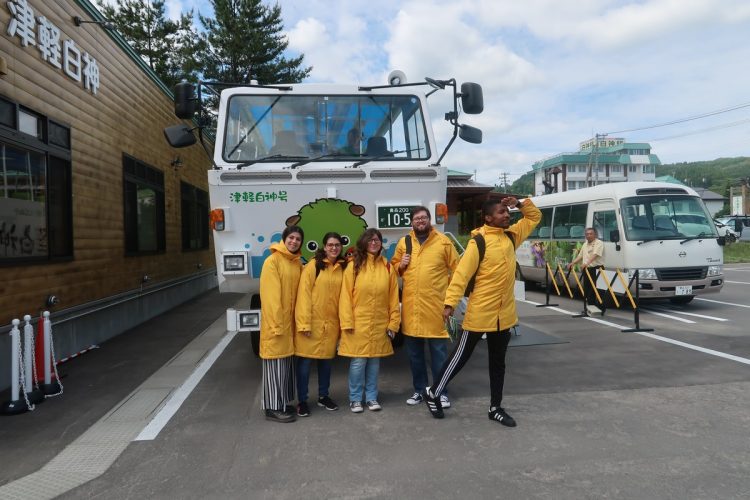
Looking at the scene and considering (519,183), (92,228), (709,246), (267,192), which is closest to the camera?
(267,192)

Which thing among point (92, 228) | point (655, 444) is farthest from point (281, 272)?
point (92, 228)

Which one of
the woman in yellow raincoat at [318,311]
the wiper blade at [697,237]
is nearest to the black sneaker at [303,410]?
the woman in yellow raincoat at [318,311]

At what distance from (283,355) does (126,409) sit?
1663 millimetres

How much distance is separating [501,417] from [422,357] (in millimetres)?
849

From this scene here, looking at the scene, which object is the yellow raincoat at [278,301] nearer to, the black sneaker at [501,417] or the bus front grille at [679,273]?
the black sneaker at [501,417]

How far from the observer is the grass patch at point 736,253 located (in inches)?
914

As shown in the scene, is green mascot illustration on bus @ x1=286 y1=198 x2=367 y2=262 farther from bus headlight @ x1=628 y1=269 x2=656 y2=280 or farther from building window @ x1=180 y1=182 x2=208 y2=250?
building window @ x1=180 y1=182 x2=208 y2=250

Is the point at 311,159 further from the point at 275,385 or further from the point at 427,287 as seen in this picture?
the point at 275,385

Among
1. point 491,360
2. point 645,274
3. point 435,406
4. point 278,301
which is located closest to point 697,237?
point 645,274

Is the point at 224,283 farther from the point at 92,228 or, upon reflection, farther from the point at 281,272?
the point at 92,228

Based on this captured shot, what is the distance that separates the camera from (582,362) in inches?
246

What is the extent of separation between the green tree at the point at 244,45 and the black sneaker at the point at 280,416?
2534 cm

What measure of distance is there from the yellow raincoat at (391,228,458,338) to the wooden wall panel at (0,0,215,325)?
14.4 ft

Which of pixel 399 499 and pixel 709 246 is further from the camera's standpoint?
pixel 709 246
